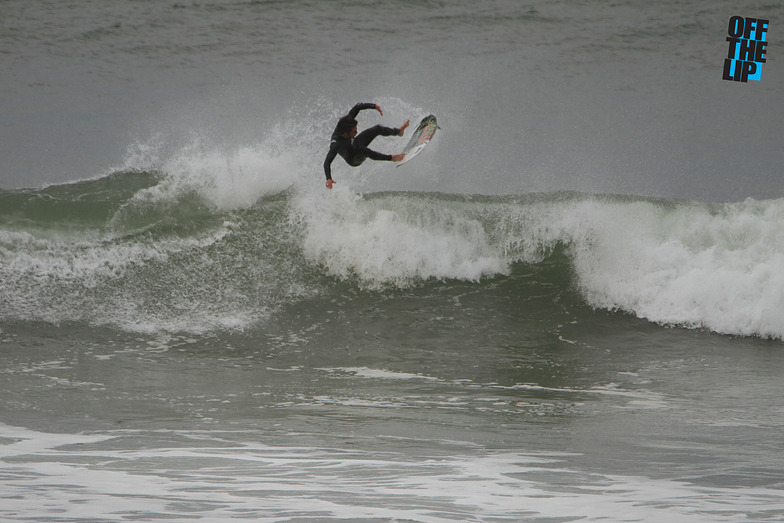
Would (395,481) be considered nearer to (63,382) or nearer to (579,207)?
(63,382)

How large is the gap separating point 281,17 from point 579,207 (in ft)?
46.9

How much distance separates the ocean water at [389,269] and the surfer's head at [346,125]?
2141 millimetres

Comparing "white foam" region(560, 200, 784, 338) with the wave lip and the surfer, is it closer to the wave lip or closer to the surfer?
the wave lip

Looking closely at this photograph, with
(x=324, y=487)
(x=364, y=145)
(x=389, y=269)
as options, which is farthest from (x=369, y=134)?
(x=324, y=487)

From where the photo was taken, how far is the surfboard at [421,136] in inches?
359

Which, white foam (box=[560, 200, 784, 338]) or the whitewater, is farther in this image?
white foam (box=[560, 200, 784, 338])

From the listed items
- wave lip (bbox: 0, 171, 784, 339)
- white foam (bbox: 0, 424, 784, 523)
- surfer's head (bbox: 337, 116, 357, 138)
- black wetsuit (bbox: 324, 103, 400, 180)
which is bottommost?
white foam (bbox: 0, 424, 784, 523)

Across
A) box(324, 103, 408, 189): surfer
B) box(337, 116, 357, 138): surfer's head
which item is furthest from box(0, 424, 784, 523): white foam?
box(337, 116, 357, 138): surfer's head

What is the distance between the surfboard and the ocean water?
4.15 feet

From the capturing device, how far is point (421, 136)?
9.48 meters

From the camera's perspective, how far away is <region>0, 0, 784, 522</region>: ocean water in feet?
12.8

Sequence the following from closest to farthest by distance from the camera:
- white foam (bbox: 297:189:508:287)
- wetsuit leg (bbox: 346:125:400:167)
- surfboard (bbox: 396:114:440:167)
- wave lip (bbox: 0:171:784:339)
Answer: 1. wetsuit leg (bbox: 346:125:400:167)
2. wave lip (bbox: 0:171:784:339)
3. surfboard (bbox: 396:114:440:167)
4. white foam (bbox: 297:189:508:287)

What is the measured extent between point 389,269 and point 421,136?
5.67ft

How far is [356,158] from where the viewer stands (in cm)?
806
